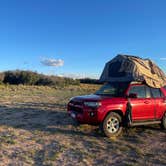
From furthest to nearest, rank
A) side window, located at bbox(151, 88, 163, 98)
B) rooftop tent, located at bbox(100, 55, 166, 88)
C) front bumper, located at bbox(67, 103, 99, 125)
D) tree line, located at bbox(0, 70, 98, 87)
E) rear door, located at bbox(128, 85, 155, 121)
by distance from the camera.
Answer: tree line, located at bbox(0, 70, 98, 87) < side window, located at bbox(151, 88, 163, 98) < rooftop tent, located at bbox(100, 55, 166, 88) < rear door, located at bbox(128, 85, 155, 121) < front bumper, located at bbox(67, 103, 99, 125)

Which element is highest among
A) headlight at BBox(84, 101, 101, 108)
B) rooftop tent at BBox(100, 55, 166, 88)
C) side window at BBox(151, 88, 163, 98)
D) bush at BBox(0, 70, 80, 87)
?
bush at BBox(0, 70, 80, 87)

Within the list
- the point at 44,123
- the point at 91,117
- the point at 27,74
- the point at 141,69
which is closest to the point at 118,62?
the point at 141,69

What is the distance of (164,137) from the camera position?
8367 millimetres

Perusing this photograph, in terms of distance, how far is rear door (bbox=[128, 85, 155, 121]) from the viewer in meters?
8.72

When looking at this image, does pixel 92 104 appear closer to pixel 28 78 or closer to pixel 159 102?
pixel 159 102

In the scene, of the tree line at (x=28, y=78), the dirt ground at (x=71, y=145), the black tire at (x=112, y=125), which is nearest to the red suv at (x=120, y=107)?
the black tire at (x=112, y=125)

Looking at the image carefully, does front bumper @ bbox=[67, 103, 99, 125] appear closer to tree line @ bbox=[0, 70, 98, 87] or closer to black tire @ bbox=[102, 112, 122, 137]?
black tire @ bbox=[102, 112, 122, 137]

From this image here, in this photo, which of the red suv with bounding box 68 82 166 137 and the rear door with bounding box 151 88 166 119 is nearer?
the red suv with bounding box 68 82 166 137

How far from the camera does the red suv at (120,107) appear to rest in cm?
819

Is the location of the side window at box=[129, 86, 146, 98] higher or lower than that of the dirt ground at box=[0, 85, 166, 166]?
higher

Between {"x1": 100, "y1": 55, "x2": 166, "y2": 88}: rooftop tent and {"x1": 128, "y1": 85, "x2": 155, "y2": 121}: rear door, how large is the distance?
295 millimetres

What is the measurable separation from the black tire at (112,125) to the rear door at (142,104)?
605 millimetres

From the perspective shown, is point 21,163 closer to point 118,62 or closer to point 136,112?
point 136,112

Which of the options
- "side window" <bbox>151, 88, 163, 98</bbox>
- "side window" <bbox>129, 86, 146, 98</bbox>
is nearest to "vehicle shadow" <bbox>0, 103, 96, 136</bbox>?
"side window" <bbox>129, 86, 146, 98</bbox>
